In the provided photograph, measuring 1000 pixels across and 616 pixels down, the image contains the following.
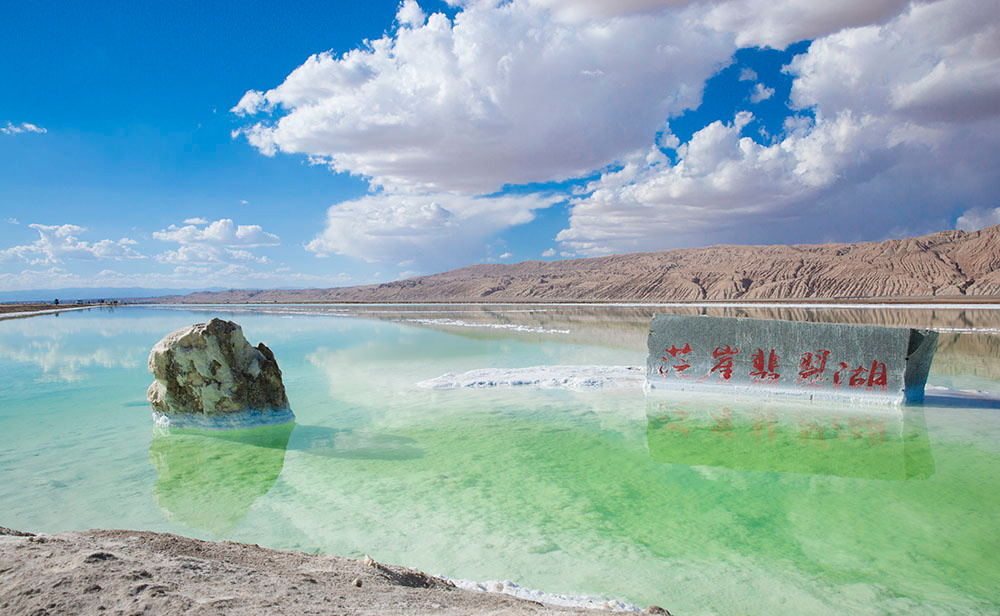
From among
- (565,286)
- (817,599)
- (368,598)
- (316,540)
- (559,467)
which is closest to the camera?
(368,598)

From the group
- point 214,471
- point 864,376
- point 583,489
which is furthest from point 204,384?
point 864,376

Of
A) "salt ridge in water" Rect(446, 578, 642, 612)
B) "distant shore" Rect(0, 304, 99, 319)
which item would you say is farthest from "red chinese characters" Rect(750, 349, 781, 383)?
"distant shore" Rect(0, 304, 99, 319)

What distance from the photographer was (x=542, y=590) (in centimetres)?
379

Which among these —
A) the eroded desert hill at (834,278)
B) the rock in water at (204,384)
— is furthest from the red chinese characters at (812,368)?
the eroded desert hill at (834,278)

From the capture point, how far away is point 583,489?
18.9ft

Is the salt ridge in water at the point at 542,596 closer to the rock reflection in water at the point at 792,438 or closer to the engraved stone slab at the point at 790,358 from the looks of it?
the rock reflection in water at the point at 792,438

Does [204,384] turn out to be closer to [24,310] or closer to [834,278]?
[24,310]

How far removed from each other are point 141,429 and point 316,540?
5702mm

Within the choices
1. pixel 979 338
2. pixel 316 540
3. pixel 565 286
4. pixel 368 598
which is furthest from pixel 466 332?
pixel 565 286

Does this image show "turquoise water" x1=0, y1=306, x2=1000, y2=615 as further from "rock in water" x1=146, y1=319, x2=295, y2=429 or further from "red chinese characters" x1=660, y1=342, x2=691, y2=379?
"red chinese characters" x1=660, y1=342, x2=691, y2=379

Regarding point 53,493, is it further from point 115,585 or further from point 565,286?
point 565,286

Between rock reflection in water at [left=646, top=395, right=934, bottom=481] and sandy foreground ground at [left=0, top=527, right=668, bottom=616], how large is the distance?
434 cm

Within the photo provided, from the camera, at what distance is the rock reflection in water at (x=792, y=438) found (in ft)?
21.2

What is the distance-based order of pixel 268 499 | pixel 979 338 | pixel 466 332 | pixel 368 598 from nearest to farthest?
1. pixel 368 598
2. pixel 268 499
3. pixel 979 338
4. pixel 466 332
